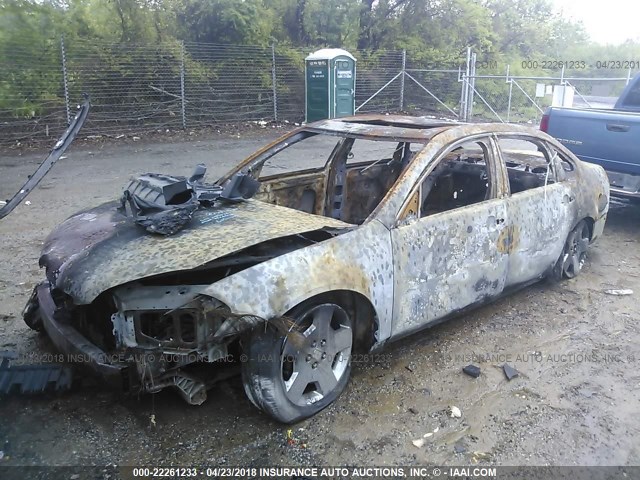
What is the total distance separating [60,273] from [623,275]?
5.08 metres

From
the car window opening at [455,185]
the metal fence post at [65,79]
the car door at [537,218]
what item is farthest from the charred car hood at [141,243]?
the metal fence post at [65,79]

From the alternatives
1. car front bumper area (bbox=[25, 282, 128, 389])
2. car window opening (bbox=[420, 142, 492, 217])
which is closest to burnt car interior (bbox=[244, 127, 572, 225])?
car window opening (bbox=[420, 142, 492, 217])

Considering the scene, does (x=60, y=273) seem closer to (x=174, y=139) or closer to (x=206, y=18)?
(x=174, y=139)

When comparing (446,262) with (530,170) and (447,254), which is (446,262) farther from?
(530,170)

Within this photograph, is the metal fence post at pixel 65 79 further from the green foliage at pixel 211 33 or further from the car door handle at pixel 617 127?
the car door handle at pixel 617 127

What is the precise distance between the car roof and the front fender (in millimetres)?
900

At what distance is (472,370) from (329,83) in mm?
13296

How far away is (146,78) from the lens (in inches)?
591

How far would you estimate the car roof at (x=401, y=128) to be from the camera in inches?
158

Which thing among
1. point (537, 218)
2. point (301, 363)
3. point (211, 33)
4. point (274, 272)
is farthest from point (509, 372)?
point (211, 33)

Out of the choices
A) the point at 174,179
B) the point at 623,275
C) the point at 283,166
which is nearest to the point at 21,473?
the point at 174,179

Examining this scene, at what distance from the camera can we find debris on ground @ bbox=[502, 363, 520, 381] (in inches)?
148

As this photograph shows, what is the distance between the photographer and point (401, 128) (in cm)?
425

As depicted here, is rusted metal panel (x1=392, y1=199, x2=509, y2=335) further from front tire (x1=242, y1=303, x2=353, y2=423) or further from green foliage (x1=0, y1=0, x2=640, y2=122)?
green foliage (x1=0, y1=0, x2=640, y2=122)
